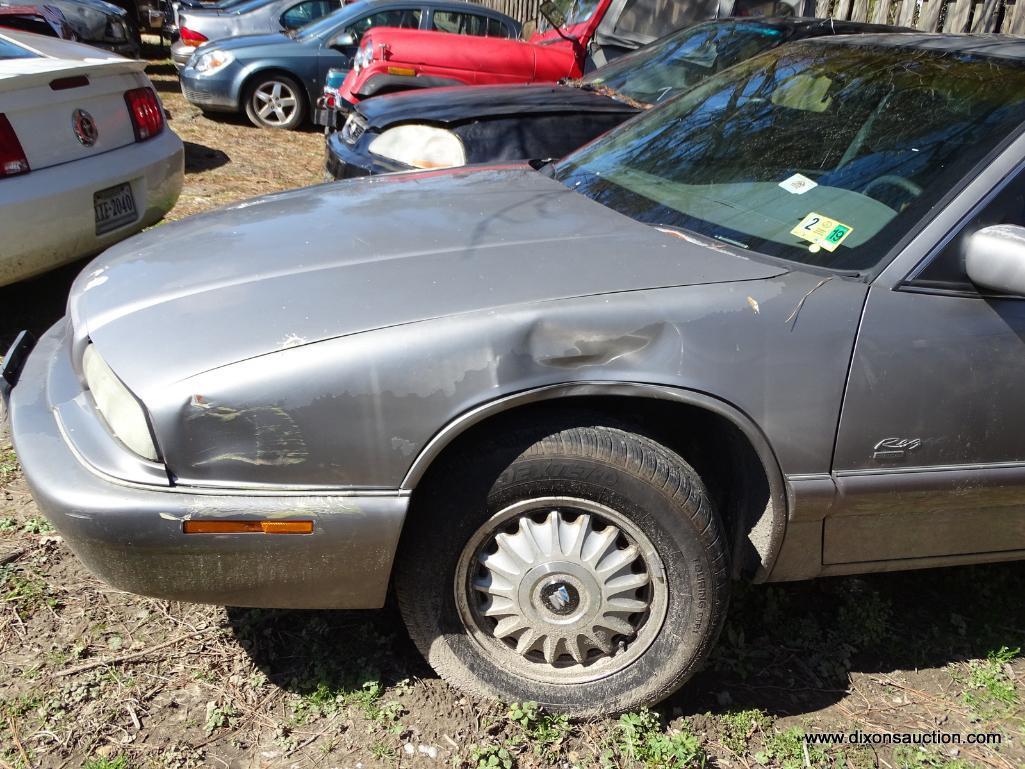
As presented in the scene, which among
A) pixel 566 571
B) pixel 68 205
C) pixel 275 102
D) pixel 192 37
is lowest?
pixel 275 102

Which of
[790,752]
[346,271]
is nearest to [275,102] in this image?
[346,271]

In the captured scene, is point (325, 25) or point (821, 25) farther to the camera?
point (325, 25)

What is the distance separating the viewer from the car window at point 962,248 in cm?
230

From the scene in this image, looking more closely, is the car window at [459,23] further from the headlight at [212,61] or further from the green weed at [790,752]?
the green weed at [790,752]

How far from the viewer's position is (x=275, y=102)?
1011cm

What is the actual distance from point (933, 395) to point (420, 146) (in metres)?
3.62

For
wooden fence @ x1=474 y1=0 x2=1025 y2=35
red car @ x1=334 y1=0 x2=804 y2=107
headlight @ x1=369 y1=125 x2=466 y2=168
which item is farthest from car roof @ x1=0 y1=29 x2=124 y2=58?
wooden fence @ x1=474 y1=0 x2=1025 y2=35

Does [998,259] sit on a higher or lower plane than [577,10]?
higher

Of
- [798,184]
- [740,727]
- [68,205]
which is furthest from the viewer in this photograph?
[68,205]

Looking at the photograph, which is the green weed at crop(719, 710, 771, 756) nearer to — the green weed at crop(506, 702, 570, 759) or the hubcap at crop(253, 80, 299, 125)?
the green weed at crop(506, 702, 570, 759)

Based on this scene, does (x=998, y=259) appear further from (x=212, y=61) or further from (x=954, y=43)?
(x=212, y=61)

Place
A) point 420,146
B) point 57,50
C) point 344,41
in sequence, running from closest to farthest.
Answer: point 57,50, point 420,146, point 344,41

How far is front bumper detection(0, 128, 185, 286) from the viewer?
3893mm

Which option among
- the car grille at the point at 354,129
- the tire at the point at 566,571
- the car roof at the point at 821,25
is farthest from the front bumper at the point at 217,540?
the car roof at the point at 821,25
